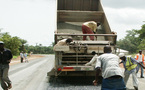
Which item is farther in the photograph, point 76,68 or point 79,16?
point 79,16

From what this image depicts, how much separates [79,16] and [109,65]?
25.2 feet

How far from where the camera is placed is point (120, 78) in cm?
362

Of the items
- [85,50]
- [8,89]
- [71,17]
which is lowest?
[8,89]

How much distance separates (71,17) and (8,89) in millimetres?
5734

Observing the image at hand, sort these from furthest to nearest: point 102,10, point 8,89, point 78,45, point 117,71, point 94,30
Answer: point 102,10, point 94,30, point 78,45, point 8,89, point 117,71

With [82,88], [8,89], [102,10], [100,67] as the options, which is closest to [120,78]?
[100,67]

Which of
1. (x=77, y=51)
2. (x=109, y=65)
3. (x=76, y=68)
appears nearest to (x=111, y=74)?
(x=109, y=65)

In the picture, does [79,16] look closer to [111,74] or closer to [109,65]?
[109,65]

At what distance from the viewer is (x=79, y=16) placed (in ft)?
36.4

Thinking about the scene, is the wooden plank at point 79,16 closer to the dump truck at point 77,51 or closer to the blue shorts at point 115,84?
the dump truck at point 77,51

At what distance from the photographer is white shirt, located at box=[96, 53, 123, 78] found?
359 cm

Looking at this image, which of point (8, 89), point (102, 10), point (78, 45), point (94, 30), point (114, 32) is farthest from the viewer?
point (102, 10)

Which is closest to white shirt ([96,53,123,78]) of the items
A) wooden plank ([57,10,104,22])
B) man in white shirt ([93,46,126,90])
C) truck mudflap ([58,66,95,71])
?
man in white shirt ([93,46,126,90])

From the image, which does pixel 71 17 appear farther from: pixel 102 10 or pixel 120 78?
pixel 120 78
